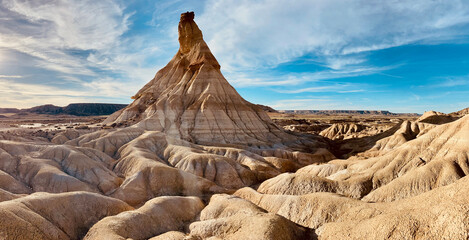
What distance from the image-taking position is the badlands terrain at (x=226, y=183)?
1568 cm

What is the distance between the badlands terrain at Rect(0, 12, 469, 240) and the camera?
1568cm

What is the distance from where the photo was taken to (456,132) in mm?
26547

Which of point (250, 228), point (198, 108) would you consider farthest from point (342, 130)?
point (250, 228)

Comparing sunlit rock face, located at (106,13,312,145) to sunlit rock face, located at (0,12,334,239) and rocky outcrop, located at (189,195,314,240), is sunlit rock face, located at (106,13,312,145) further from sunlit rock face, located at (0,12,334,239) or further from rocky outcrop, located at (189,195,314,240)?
rocky outcrop, located at (189,195,314,240)

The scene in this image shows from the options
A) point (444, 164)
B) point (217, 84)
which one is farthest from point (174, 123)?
point (444, 164)

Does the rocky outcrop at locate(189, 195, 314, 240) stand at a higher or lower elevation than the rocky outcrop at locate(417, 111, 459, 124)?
lower

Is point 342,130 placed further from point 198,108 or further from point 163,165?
point 163,165

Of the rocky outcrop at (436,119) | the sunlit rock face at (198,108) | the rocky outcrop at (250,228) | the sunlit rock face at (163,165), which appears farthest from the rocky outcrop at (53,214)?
the rocky outcrop at (436,119)

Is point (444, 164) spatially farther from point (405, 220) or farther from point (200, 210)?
point (200, 210)

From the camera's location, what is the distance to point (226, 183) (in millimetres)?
35750

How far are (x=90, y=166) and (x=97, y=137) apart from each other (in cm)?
1884

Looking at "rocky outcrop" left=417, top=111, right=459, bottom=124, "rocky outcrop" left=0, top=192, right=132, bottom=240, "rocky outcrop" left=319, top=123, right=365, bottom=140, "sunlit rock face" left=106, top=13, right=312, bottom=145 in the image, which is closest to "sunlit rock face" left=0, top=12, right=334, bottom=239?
"rocky outcrop" left=0, top=192, right=132, bottom=240

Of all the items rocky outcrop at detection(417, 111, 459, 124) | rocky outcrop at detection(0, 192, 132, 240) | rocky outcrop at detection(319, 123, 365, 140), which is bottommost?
rocky outcrop at detection(0, 192, 132, 240)

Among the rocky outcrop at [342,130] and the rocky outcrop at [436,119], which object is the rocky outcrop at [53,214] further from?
the rocky outcrop at [342,130]
